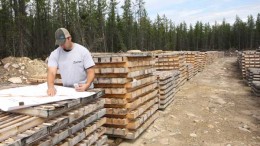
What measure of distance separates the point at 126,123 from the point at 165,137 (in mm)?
1228

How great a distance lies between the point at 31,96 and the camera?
12.7 feet

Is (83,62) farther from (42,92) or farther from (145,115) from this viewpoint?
(145,115)

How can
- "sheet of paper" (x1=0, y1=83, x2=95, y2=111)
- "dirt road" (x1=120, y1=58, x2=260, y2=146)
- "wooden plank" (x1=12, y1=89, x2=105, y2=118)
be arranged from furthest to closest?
"dirt road" (x1=120, y1=58, x2=260, y2=146)
"sheet of paper" (x1=0, y1=83, x2=95, y2=111)
"wooden plank" (x1=12, y1=89, x2=105, y2=118)

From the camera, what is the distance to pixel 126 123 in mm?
5695

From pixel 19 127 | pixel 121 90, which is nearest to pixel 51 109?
pixel 19 127

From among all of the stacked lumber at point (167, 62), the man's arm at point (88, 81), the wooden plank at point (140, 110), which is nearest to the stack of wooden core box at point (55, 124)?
the man's arm at point (88, 81)

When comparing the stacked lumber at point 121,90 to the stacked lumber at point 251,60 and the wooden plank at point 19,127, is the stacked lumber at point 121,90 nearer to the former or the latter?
the wooden plank at point 19,127

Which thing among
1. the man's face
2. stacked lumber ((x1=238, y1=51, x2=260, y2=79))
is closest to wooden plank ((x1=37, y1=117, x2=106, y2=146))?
the man's face

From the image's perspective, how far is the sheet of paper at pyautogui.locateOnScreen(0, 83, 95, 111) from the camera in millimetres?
3371

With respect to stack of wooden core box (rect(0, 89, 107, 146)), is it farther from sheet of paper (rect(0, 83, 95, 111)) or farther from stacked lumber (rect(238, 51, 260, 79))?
stacked lumber (rect(238, 51, 260, 79))

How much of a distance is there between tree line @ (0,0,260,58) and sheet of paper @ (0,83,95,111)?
2246 centimetres

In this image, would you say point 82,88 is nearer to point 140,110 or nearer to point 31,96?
point 31,96

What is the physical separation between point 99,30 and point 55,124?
1880 inches

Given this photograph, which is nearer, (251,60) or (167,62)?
(167,62)
